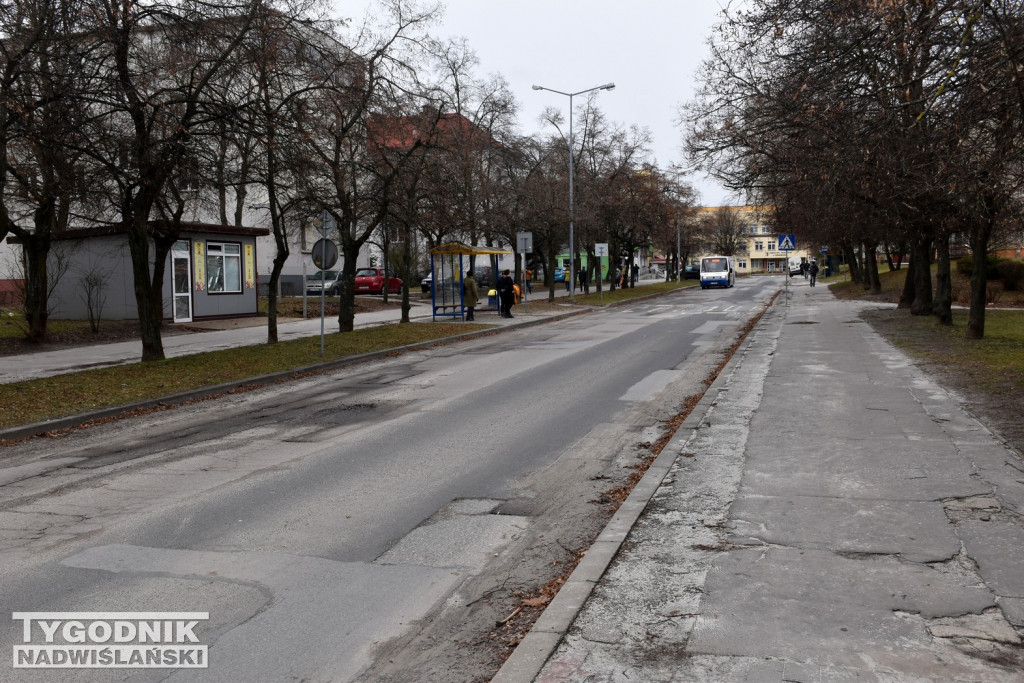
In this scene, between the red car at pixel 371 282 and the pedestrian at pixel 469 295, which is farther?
the red car at pixel 371 282

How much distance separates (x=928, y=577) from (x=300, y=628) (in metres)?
3.18

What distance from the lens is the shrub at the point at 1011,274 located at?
114ft

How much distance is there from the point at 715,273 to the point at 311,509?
61039mm

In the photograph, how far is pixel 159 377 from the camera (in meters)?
14.4

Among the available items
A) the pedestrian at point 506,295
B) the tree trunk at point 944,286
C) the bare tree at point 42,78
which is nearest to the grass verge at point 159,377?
the bare tree at point 42,78

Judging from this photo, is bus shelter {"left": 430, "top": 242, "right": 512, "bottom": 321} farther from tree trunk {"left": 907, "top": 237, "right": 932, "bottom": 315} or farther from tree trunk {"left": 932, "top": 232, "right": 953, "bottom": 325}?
tree trunk {"left": 932, "top": 232, "right": 953, "bottom": 325}

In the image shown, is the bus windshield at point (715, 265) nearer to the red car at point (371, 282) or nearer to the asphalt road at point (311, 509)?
the red car at point (371, 282)

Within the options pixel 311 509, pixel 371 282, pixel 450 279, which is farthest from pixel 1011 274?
pixel 311 509

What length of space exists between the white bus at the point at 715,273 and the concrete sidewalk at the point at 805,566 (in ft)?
185

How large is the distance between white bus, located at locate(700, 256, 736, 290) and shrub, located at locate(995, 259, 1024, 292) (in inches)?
1153

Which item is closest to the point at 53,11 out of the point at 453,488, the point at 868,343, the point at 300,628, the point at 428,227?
the point at 453,488

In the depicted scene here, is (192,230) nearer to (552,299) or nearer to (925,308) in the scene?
(552,299)

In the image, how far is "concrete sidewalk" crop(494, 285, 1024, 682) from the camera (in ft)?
11.9

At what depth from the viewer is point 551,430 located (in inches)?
381
